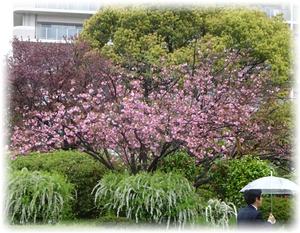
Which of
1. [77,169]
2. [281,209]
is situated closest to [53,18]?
[77,169]

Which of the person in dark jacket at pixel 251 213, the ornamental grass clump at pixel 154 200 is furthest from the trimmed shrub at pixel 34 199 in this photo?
the person in dark jacket at pixel 251 213

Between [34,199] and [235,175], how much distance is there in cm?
411

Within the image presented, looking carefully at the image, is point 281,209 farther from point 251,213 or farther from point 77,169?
point 251,213

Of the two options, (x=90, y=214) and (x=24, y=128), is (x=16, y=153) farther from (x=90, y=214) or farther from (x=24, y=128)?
(x=90, y=214)

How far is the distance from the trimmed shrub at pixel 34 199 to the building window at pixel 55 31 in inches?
847

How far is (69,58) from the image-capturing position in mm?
16375

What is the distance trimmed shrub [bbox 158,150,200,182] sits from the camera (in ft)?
35.6

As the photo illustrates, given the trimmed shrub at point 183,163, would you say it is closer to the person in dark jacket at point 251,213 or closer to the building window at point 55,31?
the person in dark jacket at point 251,213

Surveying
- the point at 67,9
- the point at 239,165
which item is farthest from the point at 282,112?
the point at 67,9

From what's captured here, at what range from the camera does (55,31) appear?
104ft

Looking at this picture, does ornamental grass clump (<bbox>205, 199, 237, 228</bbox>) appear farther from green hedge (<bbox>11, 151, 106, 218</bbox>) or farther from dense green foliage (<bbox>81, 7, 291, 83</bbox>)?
dense green foliage (<bbox>81, 7, 291, 83</bbox>)

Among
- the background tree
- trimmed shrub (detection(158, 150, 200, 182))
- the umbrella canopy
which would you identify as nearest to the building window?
the background tree

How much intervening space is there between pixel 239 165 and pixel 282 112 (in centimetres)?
302

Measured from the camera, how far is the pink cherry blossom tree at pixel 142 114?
10.3 m
